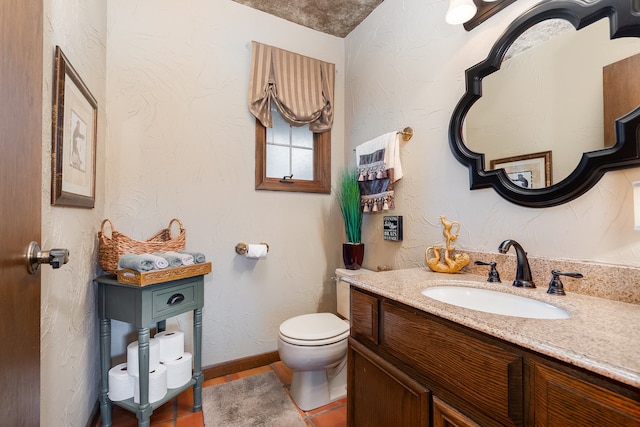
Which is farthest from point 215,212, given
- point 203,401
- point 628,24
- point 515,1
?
point 628,24

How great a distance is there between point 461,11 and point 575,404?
1.46m

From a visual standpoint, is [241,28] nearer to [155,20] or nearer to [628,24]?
[155,20]

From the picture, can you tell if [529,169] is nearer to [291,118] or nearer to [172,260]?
[291,118]

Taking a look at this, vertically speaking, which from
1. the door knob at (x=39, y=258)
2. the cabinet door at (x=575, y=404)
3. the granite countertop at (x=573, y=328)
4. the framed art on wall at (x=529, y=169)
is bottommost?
the cabinet door at (x=575, y=404)

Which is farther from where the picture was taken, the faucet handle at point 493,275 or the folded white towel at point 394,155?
the folded white towel at point 394,155

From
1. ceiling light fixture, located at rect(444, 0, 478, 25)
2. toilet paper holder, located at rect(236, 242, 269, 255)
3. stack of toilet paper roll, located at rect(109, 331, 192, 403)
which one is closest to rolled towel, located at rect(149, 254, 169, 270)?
stack of toilet paper roll, located at rect(109, 331, 192, 403)

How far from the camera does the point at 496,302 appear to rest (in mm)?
1085

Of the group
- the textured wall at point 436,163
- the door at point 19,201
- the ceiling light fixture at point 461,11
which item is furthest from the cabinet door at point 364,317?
the ceiling light fixture at point 461,11

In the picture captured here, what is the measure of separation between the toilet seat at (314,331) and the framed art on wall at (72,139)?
3.85ft

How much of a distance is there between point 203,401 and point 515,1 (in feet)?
8.47

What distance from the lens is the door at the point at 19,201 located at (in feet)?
1.73

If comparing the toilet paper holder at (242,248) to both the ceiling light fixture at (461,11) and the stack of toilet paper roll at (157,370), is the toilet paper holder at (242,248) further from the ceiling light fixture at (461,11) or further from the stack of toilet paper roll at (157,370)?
the ceiling light fixture at (461,11)

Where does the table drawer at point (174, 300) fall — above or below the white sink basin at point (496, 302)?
below

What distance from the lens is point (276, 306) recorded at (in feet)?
6.98
